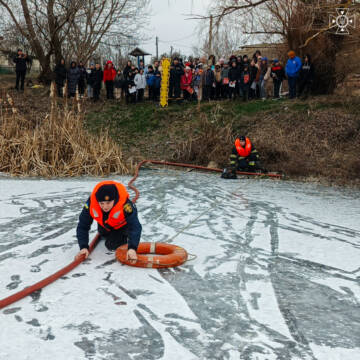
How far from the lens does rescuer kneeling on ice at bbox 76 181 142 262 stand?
390 cm

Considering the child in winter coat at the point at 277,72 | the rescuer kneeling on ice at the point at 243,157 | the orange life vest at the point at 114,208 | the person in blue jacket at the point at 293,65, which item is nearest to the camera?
the orange life vest at the point at 114,208

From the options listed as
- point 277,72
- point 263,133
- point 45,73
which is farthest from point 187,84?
point 45,73

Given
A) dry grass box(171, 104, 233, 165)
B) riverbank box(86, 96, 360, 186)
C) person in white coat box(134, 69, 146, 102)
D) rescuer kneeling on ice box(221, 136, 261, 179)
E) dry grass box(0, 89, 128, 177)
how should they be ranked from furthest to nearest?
person in white coat box(134, 69, 146, 102) → dry grass box(171, 104, 233, 165) → riverbank box(86, 96, 360, 186) → rescuer kneeling on ice box(221, 136, 261, 179) → dry grass box(0, 89, 128, 177)

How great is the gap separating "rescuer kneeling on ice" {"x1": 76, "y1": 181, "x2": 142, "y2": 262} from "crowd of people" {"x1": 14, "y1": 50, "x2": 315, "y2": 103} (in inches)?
399

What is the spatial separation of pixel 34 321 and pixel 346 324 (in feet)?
7.09

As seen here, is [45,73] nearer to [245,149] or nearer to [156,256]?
[245,149]

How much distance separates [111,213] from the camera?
4.14m

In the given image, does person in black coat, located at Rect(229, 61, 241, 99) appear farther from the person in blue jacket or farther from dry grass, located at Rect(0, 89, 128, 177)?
dry grass, located at Rect(0, 89, 128, 177)

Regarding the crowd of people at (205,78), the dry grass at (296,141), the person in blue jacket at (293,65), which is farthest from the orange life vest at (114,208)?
the person in blue jacket at (293,65)

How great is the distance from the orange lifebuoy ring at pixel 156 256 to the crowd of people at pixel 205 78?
10.0 m

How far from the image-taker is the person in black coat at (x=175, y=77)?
51.8 feet

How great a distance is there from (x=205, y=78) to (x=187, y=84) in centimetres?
94

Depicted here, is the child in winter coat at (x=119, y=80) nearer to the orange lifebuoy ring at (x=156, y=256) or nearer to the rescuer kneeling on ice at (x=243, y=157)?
the rescuer kneeling on ice at (x=243, y=157)

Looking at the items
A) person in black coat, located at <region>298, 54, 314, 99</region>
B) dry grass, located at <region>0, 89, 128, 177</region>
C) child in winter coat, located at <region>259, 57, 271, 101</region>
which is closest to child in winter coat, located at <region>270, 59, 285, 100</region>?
child in winter coat, located at <region>259, 57, 271, 101</region>
